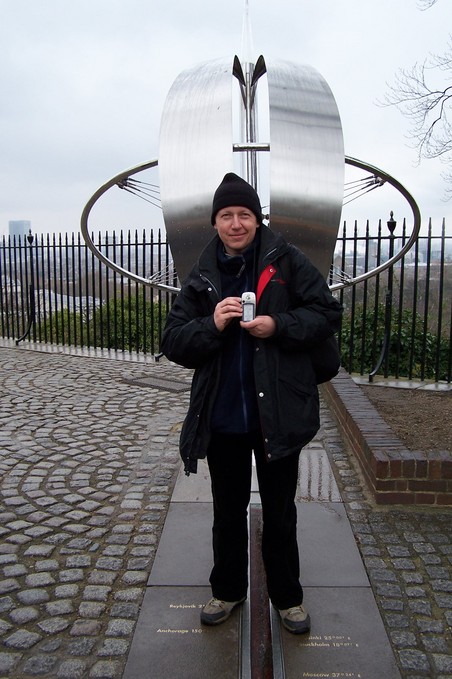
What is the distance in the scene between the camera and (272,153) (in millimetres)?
3906

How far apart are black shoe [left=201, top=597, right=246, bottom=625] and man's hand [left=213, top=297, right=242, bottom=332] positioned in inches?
51.9

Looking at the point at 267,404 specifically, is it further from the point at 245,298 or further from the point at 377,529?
the point at 377,529

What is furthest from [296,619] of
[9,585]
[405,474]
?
[405,474]

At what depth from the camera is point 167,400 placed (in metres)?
7.34

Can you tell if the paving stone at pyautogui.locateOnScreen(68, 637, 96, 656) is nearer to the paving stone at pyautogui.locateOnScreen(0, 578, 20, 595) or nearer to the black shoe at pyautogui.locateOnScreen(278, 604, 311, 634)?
the paving stone at pyautogui.locateOnScreen(0, 578, 20, 595)

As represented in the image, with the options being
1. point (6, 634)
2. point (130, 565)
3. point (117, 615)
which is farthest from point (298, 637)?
point (6, 634)

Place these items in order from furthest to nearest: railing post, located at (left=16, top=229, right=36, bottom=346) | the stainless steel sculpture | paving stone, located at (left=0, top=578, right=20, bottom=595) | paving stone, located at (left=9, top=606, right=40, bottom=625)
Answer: railing post, located at (left=16, top=229, right=36, bottom=346), the stainless steel sculpture, paving stone, located at (left=0, top=578, right=20, bottom=595), paving stone, located at (left=9, top=606, right=40, bottom=625)

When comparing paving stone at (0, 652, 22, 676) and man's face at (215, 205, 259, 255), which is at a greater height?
man's face at (215, 205, 259, 255)

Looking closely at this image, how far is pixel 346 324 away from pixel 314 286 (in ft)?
29.5

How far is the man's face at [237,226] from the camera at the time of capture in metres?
2.66

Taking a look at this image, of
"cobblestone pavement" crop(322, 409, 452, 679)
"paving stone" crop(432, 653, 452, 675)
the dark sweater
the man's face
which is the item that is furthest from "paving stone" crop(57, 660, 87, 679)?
the man's face

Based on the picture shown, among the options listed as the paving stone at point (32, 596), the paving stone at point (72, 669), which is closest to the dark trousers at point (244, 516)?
the paving stone at point (72, 669)

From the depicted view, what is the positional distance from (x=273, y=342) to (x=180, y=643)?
1375 millimetres

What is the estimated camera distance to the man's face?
105 inches
